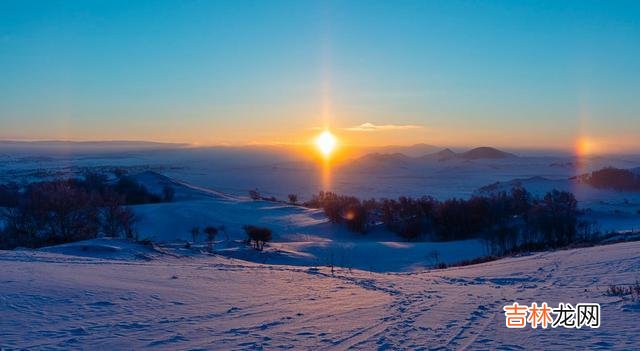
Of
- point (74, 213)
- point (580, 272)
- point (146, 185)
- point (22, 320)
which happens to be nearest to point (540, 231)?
point (580, 272)

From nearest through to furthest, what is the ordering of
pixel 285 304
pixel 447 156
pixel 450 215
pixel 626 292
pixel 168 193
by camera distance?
pixel 626 292 < pixel 285 304 < pixel 450 215 < pixel 168 193 < pixel 447 156

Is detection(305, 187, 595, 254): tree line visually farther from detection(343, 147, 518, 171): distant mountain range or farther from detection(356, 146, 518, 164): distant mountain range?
detection(356, 146, 518, 164): distant mountain range

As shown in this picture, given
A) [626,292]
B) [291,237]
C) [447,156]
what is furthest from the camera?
[447,156]

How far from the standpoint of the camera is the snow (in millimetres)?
6023

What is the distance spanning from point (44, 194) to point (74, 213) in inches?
67.7

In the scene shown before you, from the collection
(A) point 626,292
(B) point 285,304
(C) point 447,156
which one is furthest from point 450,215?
(C) point 447,156

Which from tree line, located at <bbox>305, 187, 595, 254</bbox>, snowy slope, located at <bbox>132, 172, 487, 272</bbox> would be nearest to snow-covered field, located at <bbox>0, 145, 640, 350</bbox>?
snowy slope, located at <bbox>132, 172, 487, 272</bbox>

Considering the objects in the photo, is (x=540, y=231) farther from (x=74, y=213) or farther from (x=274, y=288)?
(x=74, y=213)

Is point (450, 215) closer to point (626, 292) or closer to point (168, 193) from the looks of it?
point (626, 292)

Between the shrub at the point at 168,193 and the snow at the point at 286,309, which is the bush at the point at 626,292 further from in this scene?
the shrub at the point at 168,193

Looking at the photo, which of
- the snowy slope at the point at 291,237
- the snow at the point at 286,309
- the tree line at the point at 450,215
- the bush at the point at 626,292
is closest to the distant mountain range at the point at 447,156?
the snowy slope at the point at 291,237

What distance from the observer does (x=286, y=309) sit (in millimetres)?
7930

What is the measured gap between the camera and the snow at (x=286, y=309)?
602cm

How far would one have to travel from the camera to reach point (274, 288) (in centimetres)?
1004
